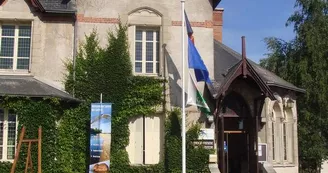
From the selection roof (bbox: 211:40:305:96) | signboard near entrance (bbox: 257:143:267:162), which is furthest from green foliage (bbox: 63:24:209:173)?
signboard near entrance (bbox: 257:143:267:162)

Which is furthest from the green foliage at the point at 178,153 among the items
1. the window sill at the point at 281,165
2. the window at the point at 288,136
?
the window at the point at 288,136

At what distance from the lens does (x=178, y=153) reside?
17656 mm

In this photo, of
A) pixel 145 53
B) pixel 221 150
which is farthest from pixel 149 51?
pixel 221 150

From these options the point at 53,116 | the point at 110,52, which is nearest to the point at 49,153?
the point at 53,116

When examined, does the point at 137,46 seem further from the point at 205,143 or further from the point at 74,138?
the point at 205,143

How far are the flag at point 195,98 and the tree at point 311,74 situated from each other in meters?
12.8

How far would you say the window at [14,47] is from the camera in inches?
707

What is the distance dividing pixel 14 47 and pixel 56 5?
7.86 ft

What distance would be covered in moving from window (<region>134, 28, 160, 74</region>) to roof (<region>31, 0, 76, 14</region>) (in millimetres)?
2880

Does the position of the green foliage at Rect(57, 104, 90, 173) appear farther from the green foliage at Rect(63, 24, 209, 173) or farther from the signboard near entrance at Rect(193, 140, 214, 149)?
the signboard near entrance at Rect(193, 140, 214, 149)

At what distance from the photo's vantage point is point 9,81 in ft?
57.0

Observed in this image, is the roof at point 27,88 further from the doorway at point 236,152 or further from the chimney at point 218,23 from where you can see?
the chimney at point 218,23

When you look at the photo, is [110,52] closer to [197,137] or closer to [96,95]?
[96,95]

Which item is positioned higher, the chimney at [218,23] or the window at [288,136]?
the chimney at [218,23]
